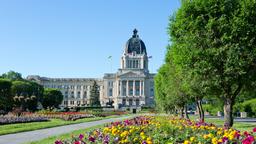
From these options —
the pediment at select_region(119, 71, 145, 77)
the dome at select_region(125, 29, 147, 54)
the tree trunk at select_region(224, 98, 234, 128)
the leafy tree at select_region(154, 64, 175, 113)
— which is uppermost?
the dome at select_region(125, 29, 147, 54)

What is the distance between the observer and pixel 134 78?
193 meters

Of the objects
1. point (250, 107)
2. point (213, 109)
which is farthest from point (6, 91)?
point (250, 107)

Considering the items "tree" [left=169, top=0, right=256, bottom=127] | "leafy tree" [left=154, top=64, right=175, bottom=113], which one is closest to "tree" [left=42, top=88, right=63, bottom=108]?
"leafy tree" [left=154, top=64, right=175, bottom=113]

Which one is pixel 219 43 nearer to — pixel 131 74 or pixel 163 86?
pixel 163 86

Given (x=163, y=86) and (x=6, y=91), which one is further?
(x=6, y=91)

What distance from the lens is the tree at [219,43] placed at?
23.8m

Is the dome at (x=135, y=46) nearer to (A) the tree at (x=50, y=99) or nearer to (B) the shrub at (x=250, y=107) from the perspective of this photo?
(A) the tree at (x=50, y=99)

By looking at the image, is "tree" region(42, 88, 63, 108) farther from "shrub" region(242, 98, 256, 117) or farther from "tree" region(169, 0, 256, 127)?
"tree" region(169, 0, 256, 127)

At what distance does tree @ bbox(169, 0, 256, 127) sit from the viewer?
23828 mm

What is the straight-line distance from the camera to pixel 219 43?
24578 millimetres

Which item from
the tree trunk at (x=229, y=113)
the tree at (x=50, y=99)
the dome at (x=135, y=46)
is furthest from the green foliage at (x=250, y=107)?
the dome at (x=135, y=46)

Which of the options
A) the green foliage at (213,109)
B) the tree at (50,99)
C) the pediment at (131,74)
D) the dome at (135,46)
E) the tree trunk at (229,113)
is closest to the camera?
the tree trunk at (229,113)

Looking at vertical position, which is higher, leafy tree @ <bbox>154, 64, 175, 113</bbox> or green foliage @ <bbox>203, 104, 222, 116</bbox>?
leafy tree @ <bbox>154, 64, 175, 113</bbox>

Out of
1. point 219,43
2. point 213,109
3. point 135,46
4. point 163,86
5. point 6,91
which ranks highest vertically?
point 135,46
